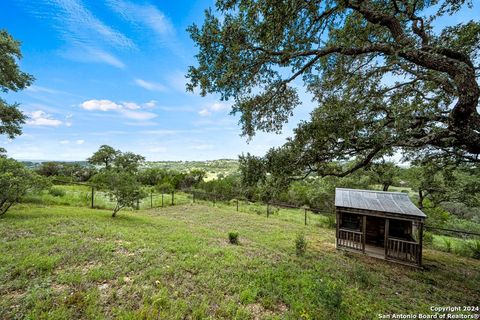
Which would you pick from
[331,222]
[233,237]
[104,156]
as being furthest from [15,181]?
[104,156]

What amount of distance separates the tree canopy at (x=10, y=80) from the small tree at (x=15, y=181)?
5.23m

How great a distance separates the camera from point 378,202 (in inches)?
305

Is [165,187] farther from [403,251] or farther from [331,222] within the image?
[403,251]

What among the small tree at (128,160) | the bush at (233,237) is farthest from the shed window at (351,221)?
the small tree at (128,160)

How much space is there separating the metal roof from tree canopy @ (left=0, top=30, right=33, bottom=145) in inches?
658

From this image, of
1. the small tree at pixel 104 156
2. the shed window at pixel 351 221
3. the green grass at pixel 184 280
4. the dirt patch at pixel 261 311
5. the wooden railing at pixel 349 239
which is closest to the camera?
the green grass at pixel 184 280

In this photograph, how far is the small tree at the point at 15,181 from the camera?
20.2 feet

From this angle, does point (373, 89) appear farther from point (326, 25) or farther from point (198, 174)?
point (198, 174)

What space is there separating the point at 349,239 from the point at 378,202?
2002 millimetres

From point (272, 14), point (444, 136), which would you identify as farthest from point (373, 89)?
point (272, 14)

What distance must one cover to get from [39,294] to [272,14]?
606 cm

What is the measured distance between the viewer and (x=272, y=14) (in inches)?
130

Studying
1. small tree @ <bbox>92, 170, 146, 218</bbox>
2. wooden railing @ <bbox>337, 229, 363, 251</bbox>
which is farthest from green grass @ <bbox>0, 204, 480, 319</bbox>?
small tree @ <bbox>92, 170, 146, 218</bbox>

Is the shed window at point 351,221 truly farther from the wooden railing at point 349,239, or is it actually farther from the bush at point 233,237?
the bush at point 233,237
